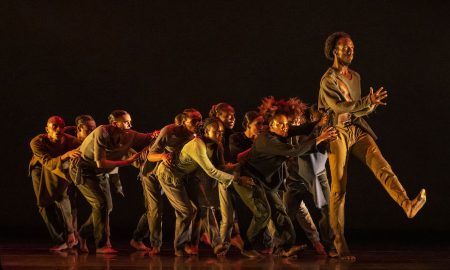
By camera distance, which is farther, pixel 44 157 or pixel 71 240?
pixel 71 240

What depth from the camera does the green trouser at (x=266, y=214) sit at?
24.8 ft

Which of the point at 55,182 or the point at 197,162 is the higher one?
the point at 197,162

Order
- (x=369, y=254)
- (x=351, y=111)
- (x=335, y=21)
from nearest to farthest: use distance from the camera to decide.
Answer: (x=351, y=111) < (x=369, y=254) < (x=335, y=21)

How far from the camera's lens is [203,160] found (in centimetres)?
749

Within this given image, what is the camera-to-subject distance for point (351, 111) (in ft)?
23.1

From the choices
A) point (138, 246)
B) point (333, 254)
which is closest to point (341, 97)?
point (333, 254)

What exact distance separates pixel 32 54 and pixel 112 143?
3281 mm

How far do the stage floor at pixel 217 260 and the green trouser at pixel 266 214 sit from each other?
0.15 meters

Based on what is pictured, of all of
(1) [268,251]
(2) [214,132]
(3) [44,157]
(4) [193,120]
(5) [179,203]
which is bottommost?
(1) [268,251]

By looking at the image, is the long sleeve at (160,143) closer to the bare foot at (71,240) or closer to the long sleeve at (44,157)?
the long sleeve at (44,157)

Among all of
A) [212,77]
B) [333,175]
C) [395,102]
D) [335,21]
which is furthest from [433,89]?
[333,175]

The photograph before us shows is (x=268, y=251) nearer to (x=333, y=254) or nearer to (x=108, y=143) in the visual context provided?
(x=333, y=254)

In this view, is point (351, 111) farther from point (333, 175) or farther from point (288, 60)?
point (288, 60)

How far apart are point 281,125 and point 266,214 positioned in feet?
2.29
